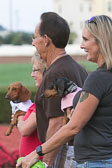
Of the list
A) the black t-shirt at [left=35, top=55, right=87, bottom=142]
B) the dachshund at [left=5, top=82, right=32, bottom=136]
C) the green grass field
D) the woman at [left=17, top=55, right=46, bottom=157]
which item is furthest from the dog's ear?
the green grass field

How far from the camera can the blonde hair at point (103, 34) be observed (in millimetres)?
3160

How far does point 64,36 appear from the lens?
3893mm

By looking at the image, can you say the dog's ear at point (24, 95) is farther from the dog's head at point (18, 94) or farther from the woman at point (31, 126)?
the woman at point (31, 126)

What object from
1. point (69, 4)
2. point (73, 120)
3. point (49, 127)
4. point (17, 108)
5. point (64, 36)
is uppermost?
point (64, 36)

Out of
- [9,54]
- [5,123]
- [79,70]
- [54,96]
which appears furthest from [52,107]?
[9,54]

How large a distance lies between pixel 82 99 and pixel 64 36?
903 millimetres

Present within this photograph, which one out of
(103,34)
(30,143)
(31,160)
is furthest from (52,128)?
(103,34)

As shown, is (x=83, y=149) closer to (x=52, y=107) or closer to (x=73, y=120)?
(x=73, y=120)

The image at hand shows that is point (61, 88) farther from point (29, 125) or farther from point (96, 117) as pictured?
point (29, 125)

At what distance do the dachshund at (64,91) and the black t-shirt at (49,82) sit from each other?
9 centimetres

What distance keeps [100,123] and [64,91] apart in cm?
56

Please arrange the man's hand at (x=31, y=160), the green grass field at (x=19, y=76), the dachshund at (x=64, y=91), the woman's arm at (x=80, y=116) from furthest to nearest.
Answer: the green grass field at (x=19, y=76) < the dachshund at (x=64, y=91) < the man's hand at (x=31, y=160) < the woman's arm at (x=80, y=116)

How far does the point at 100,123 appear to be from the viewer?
10.4ft

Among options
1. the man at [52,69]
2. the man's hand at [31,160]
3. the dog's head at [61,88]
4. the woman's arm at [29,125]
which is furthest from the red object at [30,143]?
the man's hand at [31,160]
